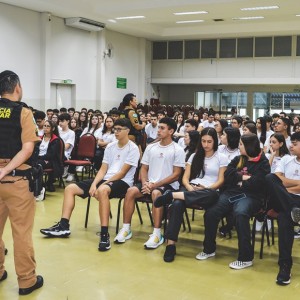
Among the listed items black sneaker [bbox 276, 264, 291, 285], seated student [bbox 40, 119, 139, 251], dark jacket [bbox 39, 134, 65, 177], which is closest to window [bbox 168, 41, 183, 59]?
dark jacket [bbox 39, 134, 65, 177]

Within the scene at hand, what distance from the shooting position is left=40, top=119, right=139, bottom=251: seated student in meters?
5.01

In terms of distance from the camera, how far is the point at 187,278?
3957 millimetres

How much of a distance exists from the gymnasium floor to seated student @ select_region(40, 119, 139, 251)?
0.25 meters

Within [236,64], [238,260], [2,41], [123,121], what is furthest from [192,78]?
[238,260]

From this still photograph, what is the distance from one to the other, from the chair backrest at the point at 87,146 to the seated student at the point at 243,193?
4.14m

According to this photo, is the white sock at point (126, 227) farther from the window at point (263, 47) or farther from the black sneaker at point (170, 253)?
the window at point (263, 47)

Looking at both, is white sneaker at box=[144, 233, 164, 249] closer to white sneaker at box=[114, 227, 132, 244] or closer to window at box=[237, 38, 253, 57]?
white sneaker at box=[114, 227, 132, 244]

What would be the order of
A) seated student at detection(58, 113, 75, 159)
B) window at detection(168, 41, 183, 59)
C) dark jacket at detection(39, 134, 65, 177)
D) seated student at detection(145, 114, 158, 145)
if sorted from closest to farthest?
dark jacket at detection(39, 134, 65, 177) < seated student at detection(58, 113, 75, 159) < seated student at detection(145, 114, 158, 145) < window at detection(168, 41, 183, 59)

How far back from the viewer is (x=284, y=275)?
12.7ft

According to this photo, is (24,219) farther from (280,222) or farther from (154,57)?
(154,57)

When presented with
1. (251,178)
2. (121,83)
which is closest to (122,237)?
(251,178)

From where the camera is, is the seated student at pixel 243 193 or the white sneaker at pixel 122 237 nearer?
the seated student at pixel 243 193

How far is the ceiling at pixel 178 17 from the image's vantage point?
1362 centimetres

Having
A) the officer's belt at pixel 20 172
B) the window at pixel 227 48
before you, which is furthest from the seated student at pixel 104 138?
the window at pixel 227 48
